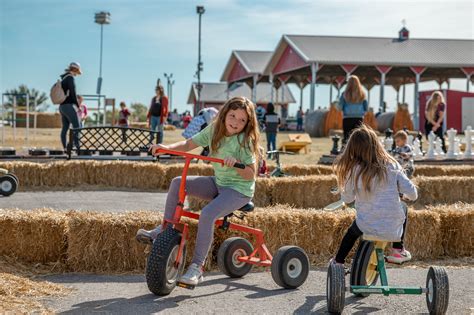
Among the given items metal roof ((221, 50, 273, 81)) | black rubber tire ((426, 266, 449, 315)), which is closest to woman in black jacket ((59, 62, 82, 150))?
black rubber tire ((426, 266, 449, 315))

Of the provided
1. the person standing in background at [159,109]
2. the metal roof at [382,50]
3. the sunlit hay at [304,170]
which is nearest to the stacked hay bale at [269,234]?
the sunlit hay at [304,170]

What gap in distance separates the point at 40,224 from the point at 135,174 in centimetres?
675

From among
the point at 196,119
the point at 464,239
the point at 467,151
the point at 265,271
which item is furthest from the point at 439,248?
the point at 467,151

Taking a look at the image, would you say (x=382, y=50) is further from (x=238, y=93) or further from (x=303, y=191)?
(x=303, y=191)

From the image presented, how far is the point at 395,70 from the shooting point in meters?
44.4

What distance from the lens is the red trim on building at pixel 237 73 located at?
179 ft

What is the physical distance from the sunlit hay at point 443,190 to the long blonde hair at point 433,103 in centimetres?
486

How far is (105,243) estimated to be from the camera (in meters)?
5.95

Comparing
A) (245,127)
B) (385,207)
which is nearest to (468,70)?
(245,127)

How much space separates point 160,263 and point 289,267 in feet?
3.49

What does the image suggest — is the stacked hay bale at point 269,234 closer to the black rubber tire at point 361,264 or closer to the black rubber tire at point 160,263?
the black rubber tire at point 160,263

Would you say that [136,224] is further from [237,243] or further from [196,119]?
[196,119]

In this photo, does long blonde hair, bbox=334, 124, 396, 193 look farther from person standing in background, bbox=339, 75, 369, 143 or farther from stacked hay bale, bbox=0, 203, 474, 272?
person standing in background, bbox=339, 75, 369, 143

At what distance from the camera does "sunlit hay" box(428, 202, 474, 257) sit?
23.4 feet
